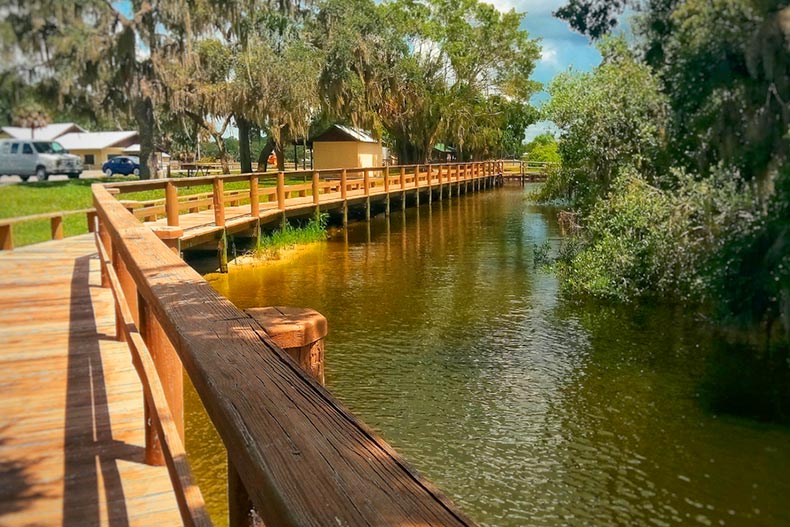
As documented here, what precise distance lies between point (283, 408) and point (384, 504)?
1.10 feet

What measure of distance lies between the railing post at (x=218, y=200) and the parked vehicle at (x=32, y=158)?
399 inches

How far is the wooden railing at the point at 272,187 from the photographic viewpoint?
1050 centimetres

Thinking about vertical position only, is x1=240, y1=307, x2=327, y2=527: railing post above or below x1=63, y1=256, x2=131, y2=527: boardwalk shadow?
above

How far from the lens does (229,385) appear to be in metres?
1.28

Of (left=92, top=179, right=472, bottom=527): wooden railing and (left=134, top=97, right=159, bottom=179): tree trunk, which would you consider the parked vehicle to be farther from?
(left=134, top=97, right=159, bottom=179): tree trunk

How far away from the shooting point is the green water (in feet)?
16.6

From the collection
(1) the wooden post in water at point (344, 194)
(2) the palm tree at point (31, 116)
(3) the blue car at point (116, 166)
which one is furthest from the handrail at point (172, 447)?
(1) the wooden post in water at point (344, 194)

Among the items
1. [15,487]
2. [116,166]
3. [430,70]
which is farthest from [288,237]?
[430,70]

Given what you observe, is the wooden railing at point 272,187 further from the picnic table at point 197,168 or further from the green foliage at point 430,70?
the picnic table at point 197,168

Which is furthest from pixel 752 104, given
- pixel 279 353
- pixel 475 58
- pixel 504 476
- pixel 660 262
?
pixel 475 58

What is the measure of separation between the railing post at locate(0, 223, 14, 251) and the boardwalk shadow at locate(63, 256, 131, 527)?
2.34 metres

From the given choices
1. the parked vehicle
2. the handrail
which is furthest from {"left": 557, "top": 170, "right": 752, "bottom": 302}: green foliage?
the parked vehicle

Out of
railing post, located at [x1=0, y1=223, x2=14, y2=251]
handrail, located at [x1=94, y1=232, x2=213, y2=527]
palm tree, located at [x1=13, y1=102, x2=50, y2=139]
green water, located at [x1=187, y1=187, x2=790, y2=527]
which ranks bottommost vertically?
green water, located at [x1=187, y1=187, x2=790, y2=527]

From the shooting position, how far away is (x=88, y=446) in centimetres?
326
